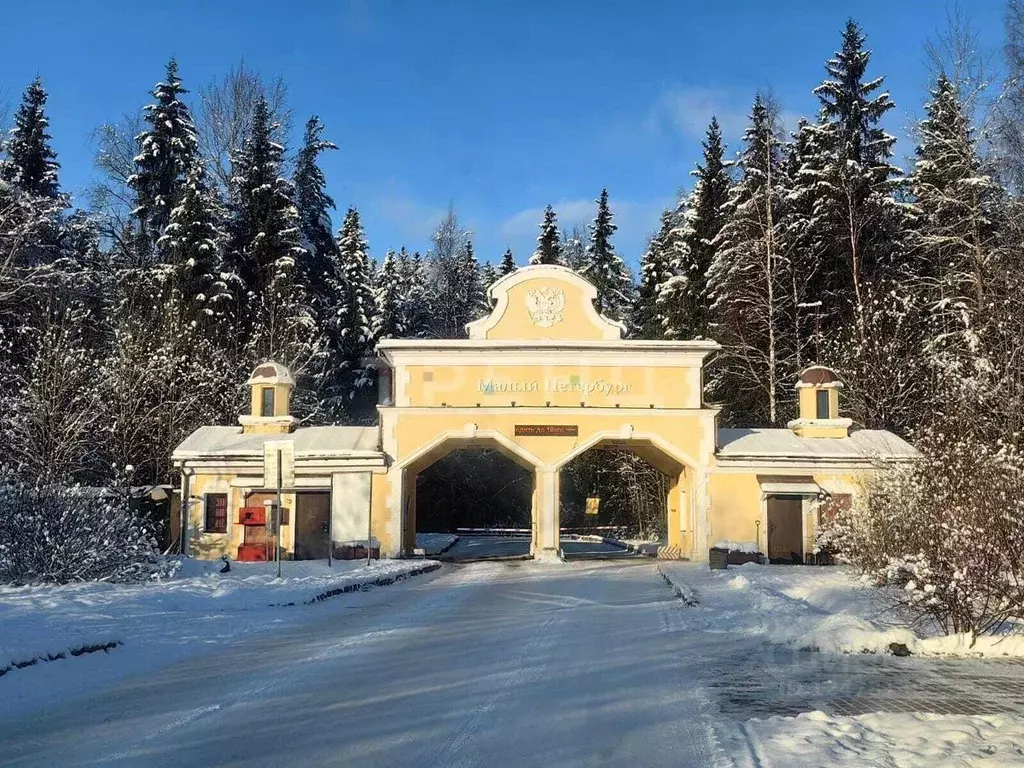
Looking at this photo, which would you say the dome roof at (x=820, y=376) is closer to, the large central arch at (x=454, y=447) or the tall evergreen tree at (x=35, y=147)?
the large central arch at (x=454, y=447)

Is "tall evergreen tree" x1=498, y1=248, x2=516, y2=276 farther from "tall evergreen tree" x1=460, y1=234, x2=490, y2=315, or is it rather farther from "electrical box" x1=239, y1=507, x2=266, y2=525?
"electrical box" x1=239, y1=507, x2=266, y2=525

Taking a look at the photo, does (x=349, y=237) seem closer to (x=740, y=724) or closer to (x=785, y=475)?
(x=785, y=475)

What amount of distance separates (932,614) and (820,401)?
20.7 meters

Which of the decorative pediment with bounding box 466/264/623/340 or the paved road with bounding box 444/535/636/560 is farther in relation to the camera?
the paved road with bounding box 444/535/636/560

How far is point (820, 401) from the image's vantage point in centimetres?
3097

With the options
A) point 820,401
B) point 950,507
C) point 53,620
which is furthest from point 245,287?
point 950,507

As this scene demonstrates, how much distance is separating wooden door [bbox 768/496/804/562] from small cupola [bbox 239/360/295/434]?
1650 centimetres

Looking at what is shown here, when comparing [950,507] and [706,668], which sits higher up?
[950,507]

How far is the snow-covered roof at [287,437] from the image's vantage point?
2912cm

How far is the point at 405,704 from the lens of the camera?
720 cm

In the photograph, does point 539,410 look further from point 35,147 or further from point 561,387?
point 35,147

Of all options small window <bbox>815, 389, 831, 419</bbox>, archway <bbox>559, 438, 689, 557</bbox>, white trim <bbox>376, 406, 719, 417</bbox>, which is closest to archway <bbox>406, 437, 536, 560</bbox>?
archway <bbox>559, 438, 689, 557</bbox>

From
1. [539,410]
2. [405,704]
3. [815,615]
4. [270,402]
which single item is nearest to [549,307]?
[539,410]

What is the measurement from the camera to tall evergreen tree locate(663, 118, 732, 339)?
45531mm
